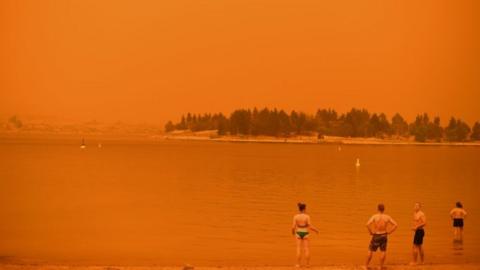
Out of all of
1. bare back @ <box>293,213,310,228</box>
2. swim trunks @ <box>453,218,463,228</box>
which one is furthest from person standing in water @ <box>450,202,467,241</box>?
bare back @ <box>293,213,310,228</box>

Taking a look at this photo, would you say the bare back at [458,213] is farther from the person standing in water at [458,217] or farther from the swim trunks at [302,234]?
the swim trunks at [302,234]

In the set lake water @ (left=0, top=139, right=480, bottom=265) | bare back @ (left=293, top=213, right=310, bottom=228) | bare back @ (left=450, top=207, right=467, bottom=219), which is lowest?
lake water @ (left=0, top=139, right=480, bottom=265)

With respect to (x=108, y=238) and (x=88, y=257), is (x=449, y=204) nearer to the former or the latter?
(x=108, y=238)

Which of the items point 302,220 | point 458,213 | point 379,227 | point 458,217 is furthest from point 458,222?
point 302,220

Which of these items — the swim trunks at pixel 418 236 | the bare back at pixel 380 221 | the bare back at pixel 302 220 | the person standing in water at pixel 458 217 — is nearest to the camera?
the bare back at pixel 380 221

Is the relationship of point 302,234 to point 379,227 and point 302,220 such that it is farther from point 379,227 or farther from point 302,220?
point 379,227

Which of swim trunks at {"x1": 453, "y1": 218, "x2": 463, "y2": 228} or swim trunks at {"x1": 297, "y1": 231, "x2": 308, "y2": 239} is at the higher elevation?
swim trunks at {"x1": 297, "y1": 231, "x2": 308, "y2": 239}

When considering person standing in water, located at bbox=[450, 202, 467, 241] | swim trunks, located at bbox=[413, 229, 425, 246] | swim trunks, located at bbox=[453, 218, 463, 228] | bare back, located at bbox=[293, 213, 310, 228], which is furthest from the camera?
swim trunks, located at bbox=[453, 218, 463, 228]

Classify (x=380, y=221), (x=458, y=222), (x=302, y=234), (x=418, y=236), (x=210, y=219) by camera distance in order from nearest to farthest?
(x=380, y=221), (x=302, y=234), (x=418, y=236), (x=458, y=222), (x=210, y=219)

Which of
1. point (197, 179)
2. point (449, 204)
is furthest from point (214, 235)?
point (197, 179)

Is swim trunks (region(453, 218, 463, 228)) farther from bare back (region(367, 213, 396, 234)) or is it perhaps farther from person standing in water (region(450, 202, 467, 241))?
bare back (region(367, 213, 396, 234))

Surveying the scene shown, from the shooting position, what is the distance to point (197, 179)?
89500 mm

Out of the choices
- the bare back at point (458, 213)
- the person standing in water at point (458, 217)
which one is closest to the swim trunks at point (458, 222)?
the person standing in water at point (458, 217)

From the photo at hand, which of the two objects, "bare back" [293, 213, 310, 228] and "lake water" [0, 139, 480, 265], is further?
"lake water" [0, 139, 480, 265]
